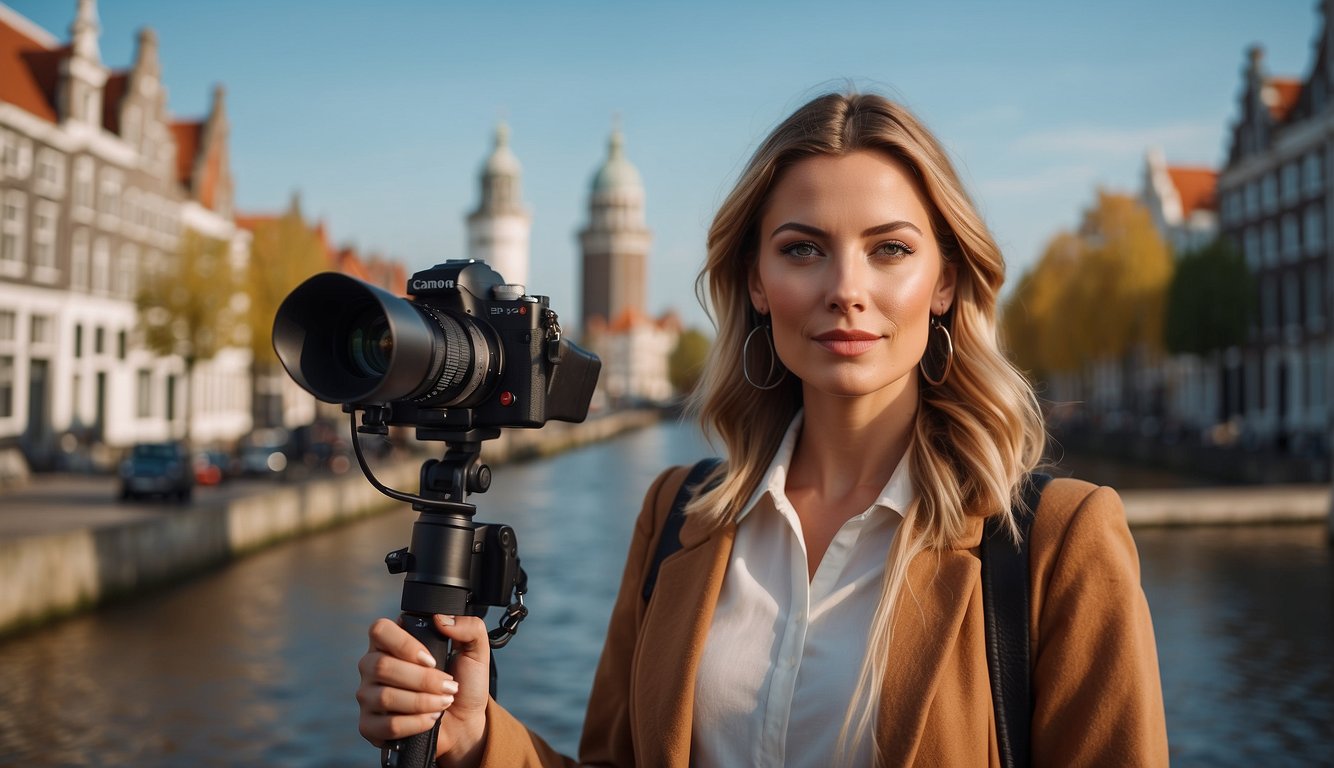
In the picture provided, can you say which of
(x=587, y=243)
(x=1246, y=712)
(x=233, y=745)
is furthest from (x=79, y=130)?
(x=587, y=243)

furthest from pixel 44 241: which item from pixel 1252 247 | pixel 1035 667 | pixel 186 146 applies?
pixel 1252 247

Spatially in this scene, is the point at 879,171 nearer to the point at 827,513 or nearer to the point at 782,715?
the point at 827,513

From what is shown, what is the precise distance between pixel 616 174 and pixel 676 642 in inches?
5032

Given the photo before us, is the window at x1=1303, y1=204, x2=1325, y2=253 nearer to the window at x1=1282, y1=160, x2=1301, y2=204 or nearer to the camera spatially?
the window at x1=1282, y1=160, x2=1301, y2=204

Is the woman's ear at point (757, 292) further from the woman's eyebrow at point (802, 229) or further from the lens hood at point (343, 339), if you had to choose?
the lens hood at point (343, 339)

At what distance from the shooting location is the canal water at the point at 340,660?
26.5 feet

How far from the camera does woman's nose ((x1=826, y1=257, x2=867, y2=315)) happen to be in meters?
1.79

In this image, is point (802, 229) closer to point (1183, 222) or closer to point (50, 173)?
point (50, 173)

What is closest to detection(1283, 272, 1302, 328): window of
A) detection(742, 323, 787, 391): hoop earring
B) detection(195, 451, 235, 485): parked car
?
detection(195, 451, 235, 485): parked car

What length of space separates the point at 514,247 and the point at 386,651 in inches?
4020

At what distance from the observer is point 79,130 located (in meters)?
29.2

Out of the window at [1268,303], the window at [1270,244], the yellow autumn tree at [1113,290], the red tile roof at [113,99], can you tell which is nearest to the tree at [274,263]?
the red tile roof at [113,99]

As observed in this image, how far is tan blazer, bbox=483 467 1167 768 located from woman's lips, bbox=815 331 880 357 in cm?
28

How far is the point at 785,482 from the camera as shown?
6.70ft
